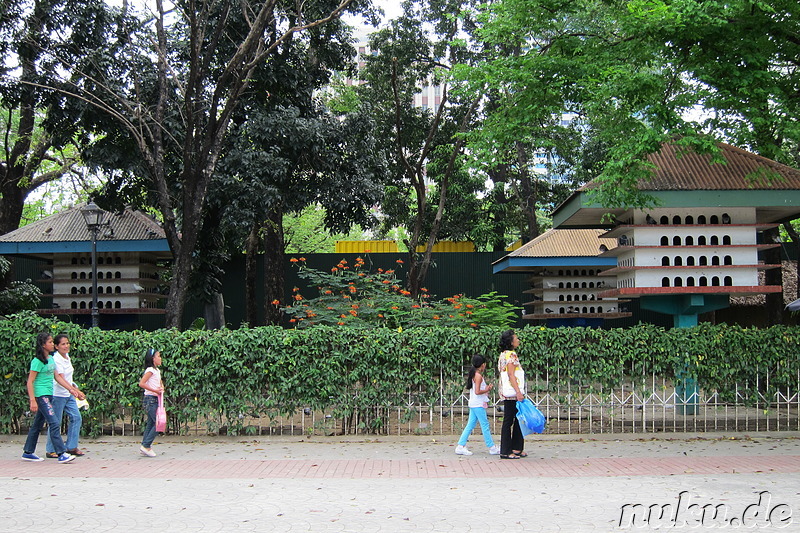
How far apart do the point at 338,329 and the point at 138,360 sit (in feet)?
10.8

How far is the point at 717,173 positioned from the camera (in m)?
14.3

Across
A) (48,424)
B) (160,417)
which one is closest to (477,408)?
(160,417)

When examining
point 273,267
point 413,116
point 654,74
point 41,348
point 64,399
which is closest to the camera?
point 41,348

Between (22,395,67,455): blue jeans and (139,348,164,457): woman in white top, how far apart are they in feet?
3.73

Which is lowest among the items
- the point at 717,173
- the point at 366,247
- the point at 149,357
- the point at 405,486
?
the point at 405,486

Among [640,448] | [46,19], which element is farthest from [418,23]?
[640,448]

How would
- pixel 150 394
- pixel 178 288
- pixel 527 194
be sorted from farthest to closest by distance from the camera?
pixel 527 194 → pixel 178 288 → pixel 150 394

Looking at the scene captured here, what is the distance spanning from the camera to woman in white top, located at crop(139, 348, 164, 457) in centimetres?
1113

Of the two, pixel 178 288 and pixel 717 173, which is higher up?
pixel 717 173

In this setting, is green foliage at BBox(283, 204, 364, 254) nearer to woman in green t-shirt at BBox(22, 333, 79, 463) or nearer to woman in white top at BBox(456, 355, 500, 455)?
woman in green t-shirt at BBox(22, 333, 79, 463)

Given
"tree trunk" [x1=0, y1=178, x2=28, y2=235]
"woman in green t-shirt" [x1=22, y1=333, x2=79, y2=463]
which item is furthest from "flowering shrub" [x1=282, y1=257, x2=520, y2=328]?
"tree trunk" [x1=0, y1=178, x2=28, y2=235]

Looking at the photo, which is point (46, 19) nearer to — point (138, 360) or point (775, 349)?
point (138, 360)

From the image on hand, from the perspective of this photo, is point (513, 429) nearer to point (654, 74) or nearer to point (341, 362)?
point (341, 362)

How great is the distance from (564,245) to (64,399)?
15570mm
